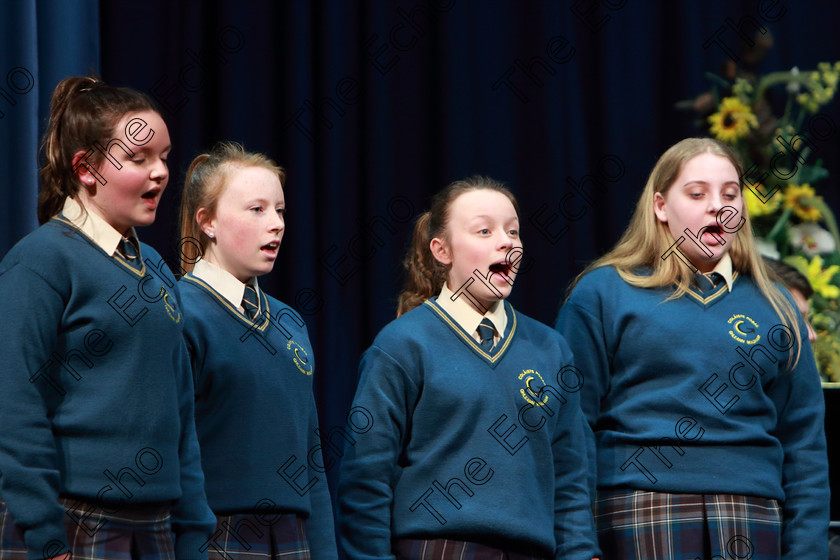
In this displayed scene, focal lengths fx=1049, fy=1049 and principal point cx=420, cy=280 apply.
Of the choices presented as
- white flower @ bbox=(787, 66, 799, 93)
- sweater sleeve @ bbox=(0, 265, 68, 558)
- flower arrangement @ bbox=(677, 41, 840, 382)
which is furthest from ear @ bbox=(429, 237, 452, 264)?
white flower @ bbox=(787, 66, 799, 93)

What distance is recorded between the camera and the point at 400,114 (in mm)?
3227

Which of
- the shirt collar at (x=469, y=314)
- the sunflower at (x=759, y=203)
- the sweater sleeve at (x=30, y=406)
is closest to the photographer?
the sweater sleeve at (x=30, y=406)

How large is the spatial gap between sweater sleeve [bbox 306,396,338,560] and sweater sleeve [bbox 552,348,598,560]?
45 cm

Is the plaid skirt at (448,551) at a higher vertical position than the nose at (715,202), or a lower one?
lower

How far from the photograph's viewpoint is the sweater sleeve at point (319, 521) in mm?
2027

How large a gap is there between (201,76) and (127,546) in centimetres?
173

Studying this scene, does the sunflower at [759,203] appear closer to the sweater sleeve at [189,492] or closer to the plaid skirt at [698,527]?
the plaid skirt at [698,527]

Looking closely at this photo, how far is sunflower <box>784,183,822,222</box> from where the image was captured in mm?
3146

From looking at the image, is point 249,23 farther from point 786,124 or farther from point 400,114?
point 786,124

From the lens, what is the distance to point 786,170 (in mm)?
3215

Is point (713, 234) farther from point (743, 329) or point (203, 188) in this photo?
point (203, 188)

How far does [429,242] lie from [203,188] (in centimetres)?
51

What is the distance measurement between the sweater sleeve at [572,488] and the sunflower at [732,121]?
140 centimetres

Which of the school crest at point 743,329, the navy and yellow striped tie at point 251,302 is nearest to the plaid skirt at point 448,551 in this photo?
the navy and yellow striped tie at point 251,302
